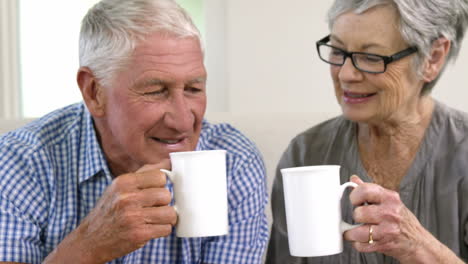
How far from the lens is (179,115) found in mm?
1528

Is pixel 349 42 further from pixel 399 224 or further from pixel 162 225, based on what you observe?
pixel 162 225

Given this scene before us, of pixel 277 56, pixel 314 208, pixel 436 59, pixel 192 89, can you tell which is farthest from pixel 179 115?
pixel 277 56

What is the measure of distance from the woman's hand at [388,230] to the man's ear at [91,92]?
2.22 ft

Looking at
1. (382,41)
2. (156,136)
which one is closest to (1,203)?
(156,136)

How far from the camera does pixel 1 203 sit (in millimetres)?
1538

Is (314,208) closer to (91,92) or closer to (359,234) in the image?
(359,234)

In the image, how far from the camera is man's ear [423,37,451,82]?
1748mm

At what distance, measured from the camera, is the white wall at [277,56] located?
3779mm

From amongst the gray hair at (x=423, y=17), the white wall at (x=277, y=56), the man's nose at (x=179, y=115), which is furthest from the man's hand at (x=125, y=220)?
the white wall at (x=277, y=56)

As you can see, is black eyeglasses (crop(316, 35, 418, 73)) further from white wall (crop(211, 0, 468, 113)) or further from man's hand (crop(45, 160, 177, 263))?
white wall (crop(211, 0, 468, 113))

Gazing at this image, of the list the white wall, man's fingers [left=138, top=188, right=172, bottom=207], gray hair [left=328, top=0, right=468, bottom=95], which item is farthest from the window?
man's fingers [left=138, top=188, right=172, bottom=207]

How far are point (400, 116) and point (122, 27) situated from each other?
0.75 m

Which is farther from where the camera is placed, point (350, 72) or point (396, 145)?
point (396, 145)

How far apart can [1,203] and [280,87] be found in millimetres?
2457
